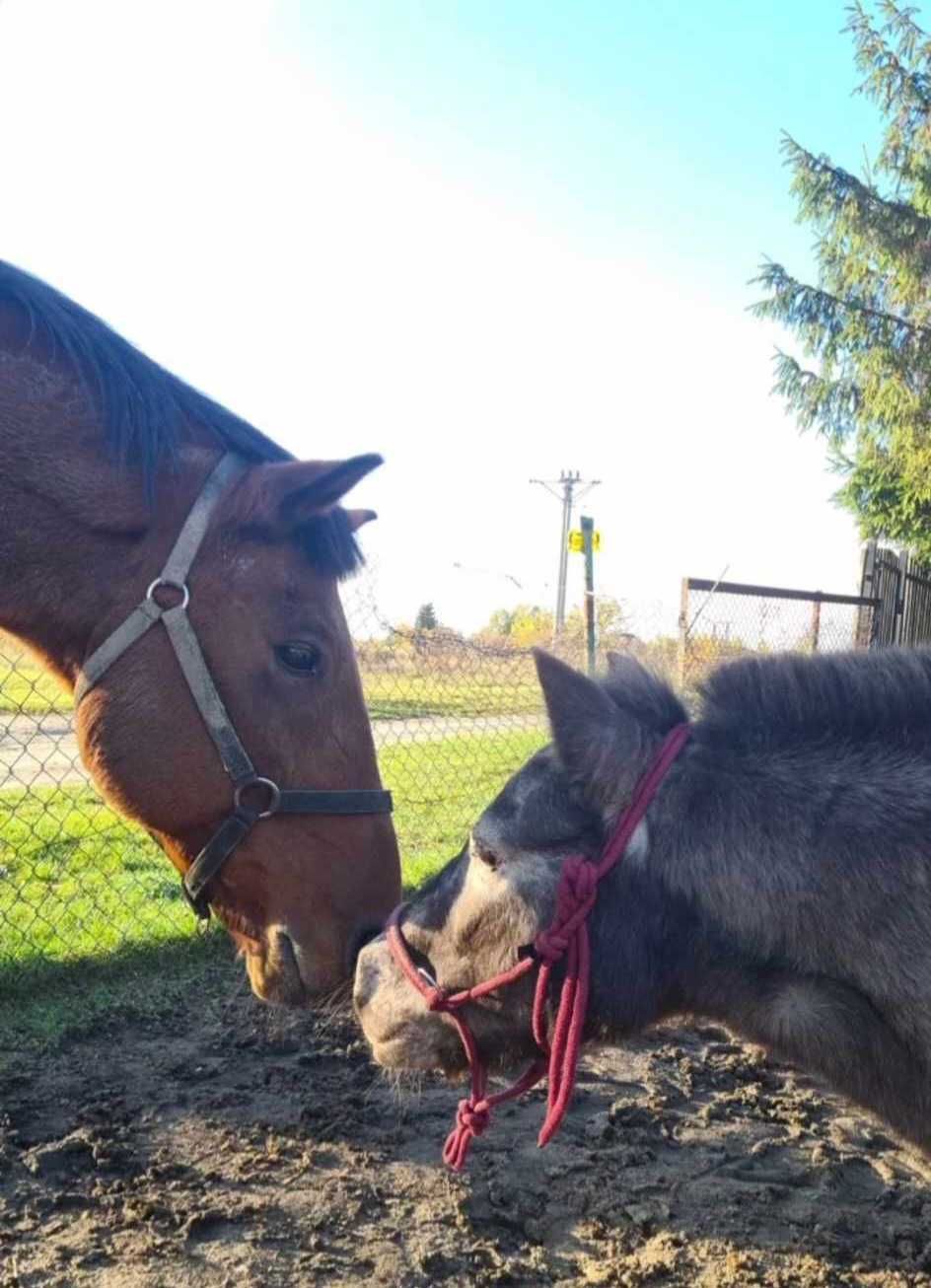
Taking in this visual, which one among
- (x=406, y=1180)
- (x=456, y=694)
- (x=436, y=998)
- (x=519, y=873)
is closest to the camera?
(x=519, y=873)

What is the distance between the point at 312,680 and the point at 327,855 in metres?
0.46

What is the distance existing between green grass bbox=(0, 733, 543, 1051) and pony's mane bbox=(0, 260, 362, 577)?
2325 mm

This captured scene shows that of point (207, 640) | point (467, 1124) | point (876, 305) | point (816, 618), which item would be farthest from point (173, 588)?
point (876, 305)

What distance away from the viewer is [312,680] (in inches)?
111

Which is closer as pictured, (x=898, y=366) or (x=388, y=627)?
(x=388, y=627)

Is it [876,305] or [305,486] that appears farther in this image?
[876,305]

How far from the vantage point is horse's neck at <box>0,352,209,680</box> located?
9.14 ft

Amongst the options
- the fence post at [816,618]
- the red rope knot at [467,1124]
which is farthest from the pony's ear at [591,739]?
the fence post at [816,618]

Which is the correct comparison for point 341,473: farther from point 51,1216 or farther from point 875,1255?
point 875,1255

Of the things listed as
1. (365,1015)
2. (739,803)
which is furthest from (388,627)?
(739,803)

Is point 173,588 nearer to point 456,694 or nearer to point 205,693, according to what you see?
point 205,693

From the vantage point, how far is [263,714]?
2771mm

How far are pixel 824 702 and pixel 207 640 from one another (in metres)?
1.50

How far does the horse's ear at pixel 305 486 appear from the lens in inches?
108
